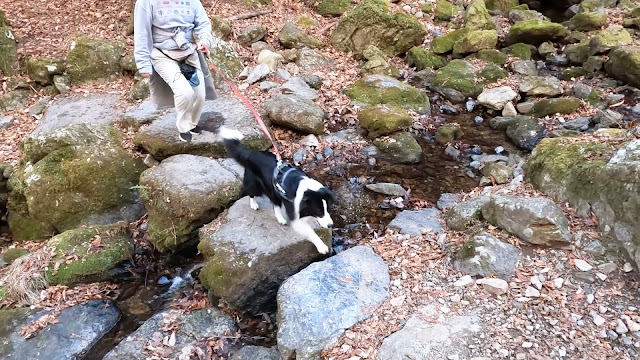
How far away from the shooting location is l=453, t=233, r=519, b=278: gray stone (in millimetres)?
3699

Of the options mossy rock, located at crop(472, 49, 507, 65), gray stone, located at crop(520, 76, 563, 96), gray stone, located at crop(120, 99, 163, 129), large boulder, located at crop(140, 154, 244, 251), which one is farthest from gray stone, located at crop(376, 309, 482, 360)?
mossy rock, located at crop(472, 49, 507, 65)

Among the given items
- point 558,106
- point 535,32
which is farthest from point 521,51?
point 558,106

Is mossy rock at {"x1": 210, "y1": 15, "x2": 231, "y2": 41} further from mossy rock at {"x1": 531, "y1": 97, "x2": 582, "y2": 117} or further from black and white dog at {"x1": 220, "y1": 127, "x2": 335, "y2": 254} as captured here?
mossy rock at {"x1": 531, "y1": 97, "x2": 582, "y2": 117}

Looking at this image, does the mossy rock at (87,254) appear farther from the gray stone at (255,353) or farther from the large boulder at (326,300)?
the large boulder at (326,300)

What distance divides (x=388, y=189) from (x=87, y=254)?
3.58 metres

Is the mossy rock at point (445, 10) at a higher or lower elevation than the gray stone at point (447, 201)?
higher

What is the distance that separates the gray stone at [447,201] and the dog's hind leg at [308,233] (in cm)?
174

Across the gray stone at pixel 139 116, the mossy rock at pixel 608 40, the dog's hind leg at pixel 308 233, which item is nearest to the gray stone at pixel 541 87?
the mossy rock at pixel 608 40

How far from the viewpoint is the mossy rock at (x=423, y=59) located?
9.15 m

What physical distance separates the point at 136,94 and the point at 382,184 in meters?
4.44

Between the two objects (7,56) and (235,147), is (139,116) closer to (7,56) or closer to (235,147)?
(235,147)

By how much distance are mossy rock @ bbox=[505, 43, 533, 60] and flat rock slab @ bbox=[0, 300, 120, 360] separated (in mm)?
8828

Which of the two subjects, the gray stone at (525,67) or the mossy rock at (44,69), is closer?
the mossy rock at (44,69)

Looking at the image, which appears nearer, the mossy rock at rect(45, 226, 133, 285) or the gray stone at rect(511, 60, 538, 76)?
the mossy rock at rect(45, 226, 133, 285)
